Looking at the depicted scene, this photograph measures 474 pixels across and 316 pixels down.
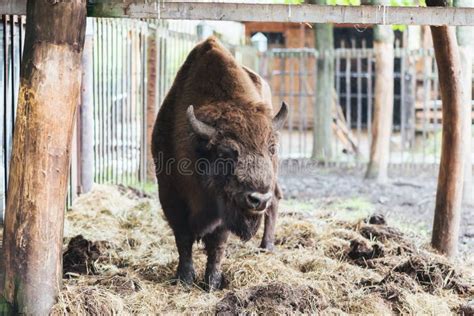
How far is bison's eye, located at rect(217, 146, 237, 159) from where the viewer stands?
6551 millimetres

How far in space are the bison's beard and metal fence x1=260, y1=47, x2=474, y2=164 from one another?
468 inches

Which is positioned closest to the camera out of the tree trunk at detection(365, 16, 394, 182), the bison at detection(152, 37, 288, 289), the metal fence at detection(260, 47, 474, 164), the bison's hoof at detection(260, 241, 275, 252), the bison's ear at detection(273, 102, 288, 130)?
the bison at detection(152, 37, 288, 289)

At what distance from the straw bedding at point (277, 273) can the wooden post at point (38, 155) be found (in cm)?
33

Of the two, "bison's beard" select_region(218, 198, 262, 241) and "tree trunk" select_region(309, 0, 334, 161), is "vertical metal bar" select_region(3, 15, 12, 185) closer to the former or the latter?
"bison's beard" select_region(218, 198, 262, 241)

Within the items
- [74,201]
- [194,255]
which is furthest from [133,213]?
[194,255]

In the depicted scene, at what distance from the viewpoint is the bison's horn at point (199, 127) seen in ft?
21.7

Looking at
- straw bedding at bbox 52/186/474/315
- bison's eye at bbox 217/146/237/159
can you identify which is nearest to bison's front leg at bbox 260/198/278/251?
straw bedding at bbox 52/186/474/315

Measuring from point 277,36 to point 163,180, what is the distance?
68.1ft

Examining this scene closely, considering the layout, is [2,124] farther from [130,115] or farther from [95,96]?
[130,115]

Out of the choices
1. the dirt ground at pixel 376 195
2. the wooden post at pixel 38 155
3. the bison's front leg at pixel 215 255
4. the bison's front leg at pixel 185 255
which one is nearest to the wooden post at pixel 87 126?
the dirt ground at pixel 376 195

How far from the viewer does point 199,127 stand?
21.9 feet

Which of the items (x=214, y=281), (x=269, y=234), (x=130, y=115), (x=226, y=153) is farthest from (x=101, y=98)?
(x=226, y=153)

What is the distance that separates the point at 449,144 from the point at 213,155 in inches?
110

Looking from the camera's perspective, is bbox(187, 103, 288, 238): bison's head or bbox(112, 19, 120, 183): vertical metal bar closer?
bbox(187, 103, 288, 238): bison's head
